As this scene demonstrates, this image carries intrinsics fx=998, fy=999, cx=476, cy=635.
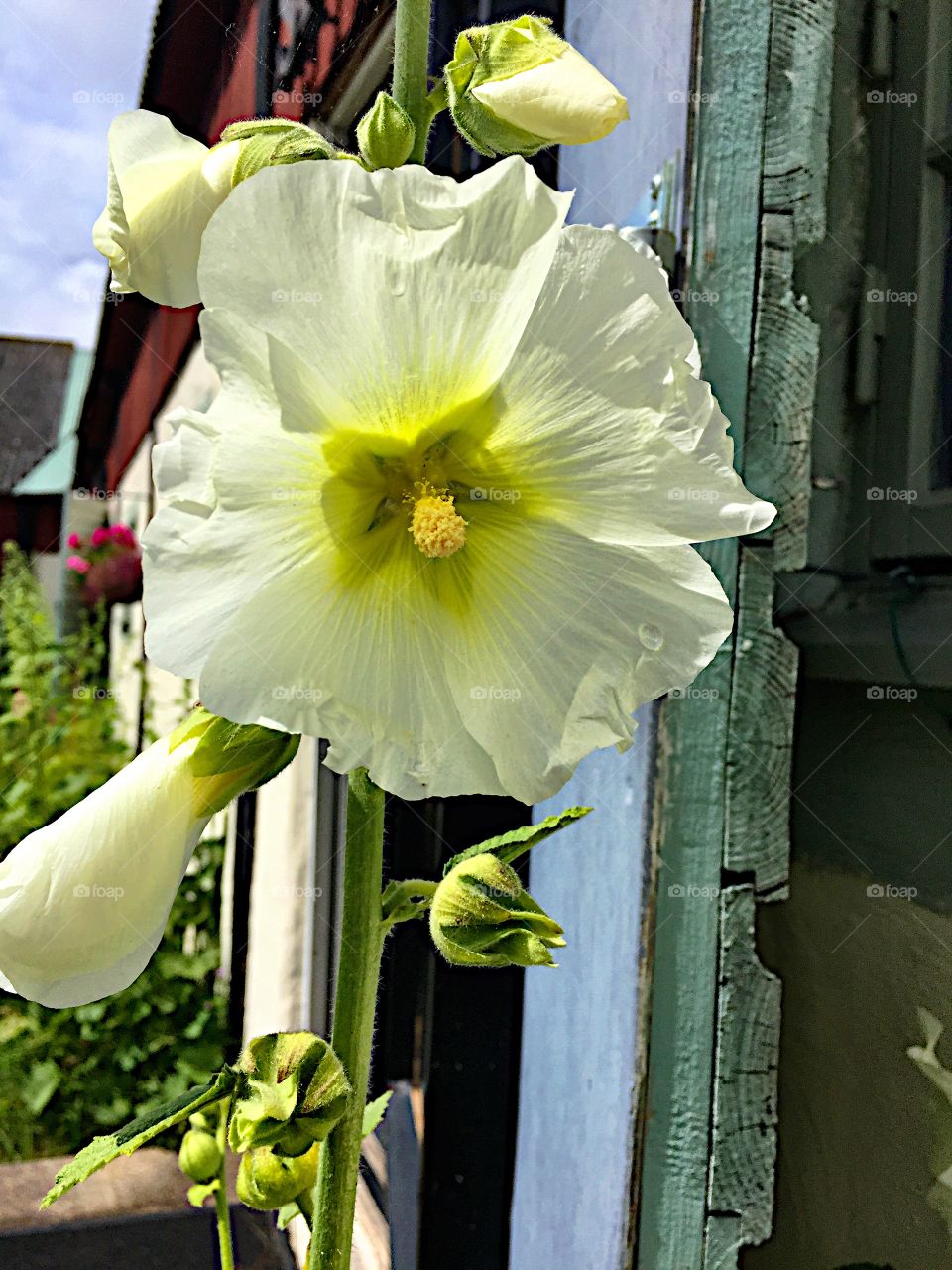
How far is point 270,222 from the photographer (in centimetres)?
33

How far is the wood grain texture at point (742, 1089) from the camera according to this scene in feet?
2.62

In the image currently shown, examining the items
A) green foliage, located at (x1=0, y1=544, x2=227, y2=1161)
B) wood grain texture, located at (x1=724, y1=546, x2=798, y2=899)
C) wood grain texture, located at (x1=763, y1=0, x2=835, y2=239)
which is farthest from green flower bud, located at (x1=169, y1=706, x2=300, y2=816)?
green foliage, located at (x1=0, y1=544, x2=227, y2=1161)

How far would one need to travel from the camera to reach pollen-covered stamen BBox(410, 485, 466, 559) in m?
0.41

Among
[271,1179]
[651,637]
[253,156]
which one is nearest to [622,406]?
[651,637]

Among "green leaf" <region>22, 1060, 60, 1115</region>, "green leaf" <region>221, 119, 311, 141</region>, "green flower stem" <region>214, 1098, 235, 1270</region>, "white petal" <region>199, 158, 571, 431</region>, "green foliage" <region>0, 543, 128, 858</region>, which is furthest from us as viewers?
"green foliage" <region>0, 543, 128, 858</region>

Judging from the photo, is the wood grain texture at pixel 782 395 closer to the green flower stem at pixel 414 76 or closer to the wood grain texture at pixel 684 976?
the wood grain texture at pixel 684 976

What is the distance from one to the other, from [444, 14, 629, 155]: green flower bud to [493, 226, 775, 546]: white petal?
83 millimetres

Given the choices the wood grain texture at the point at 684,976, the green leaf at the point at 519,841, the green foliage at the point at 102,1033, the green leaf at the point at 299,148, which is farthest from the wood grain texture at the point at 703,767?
the green foliage at the point at 102,1033

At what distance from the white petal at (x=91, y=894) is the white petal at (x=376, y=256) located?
0.20m

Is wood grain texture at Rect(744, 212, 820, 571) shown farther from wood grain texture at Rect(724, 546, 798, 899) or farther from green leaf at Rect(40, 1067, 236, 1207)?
green leaf at Rect(40, 1067, 236, 1207)

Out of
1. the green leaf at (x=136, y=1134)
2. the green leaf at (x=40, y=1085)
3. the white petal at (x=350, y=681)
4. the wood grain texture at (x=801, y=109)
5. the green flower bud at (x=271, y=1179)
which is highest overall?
the wood grain texture at (x=801, y=109)

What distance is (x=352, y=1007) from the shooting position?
0.46 metres

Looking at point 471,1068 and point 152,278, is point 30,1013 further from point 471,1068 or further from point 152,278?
point 152,278

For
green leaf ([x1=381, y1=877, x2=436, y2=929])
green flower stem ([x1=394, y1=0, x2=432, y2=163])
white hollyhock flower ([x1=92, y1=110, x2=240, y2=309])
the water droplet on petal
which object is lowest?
green leaf ([x1=381, y1=877, x2=436, y2=929])
